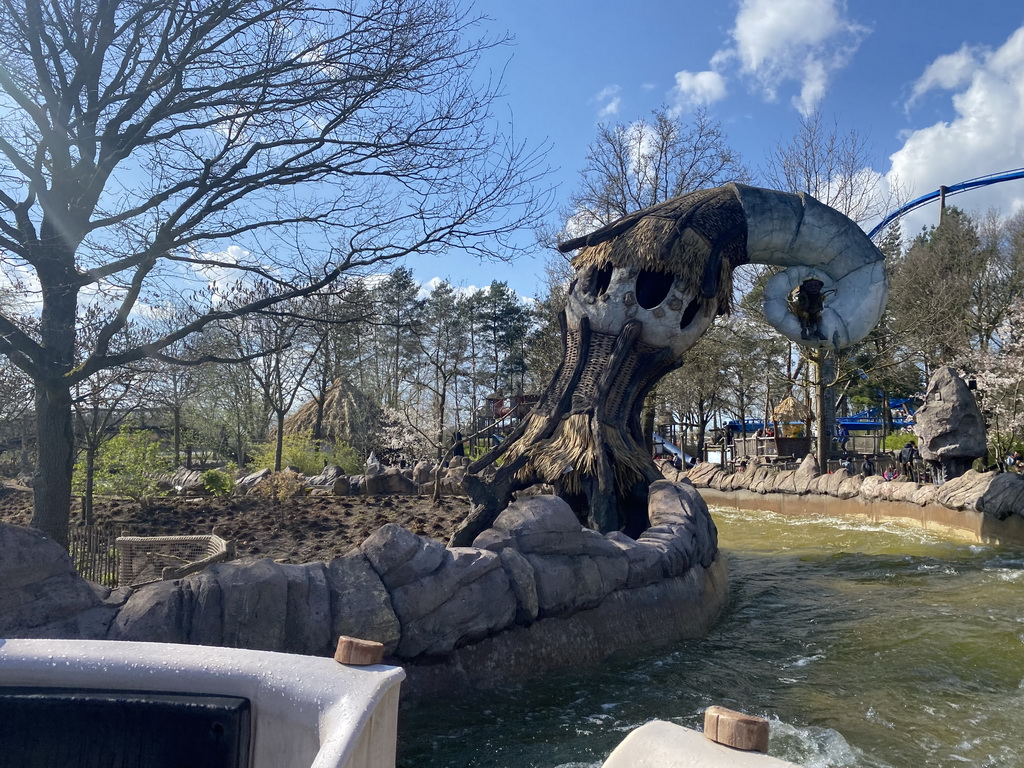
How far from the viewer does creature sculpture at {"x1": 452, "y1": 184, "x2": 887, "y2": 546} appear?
722 centimetres

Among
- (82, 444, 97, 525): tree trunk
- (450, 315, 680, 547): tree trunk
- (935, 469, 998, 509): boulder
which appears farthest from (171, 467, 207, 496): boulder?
(935, 469, 998, 509): boulder

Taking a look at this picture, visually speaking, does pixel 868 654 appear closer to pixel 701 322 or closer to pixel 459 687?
pixel 459 687

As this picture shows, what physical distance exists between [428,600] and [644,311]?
4.60 metres

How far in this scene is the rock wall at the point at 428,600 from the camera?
305cm

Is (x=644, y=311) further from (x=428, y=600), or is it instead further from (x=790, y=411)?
(x=790, y=411)

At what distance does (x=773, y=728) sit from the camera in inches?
145

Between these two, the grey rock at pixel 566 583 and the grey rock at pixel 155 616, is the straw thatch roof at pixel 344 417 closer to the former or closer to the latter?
the grey rock at pixel 566 583

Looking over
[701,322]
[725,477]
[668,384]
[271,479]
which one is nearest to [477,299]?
[668,384]

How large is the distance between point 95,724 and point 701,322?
22.7 ft

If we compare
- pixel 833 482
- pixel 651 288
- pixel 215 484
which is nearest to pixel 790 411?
pixel 833 482

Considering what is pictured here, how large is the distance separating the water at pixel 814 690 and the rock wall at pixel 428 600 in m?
0.19

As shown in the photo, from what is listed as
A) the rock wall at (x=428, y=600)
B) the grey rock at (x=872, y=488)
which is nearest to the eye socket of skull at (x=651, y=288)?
the rock wall at (x=428, y=600)

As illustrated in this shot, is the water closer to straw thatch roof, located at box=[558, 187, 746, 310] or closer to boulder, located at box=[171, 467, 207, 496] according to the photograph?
straw thatch roof, located at box=[558, 187, 746, 310]

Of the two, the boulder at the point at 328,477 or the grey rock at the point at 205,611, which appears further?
the boulder at the point at 328,477
